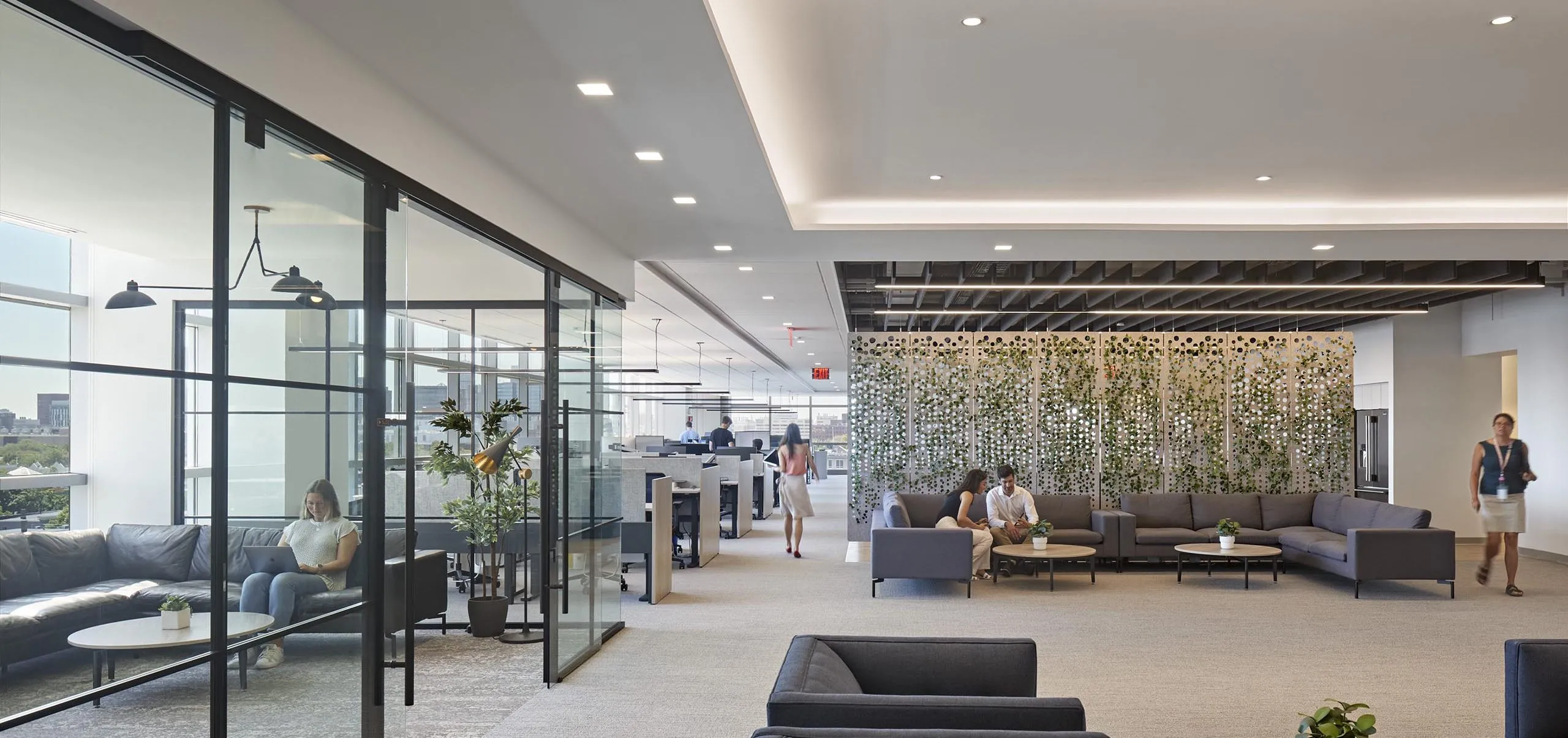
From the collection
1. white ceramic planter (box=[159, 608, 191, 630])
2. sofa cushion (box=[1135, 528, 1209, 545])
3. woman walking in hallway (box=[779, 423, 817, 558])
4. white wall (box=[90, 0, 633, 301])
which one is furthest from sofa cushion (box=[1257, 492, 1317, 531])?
→ white ceramic planter (box=[159, 608, 191, 630])

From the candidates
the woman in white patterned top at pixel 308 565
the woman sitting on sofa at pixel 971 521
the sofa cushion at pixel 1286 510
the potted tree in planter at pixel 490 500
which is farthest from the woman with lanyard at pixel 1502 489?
the woman in white patterned top at pixel 308 565

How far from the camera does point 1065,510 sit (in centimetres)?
1084

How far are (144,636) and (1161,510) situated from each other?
33.1 ft

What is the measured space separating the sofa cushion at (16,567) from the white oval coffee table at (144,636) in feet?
0.74

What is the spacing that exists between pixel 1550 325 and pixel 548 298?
11064mm

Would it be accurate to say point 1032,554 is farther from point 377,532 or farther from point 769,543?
point 377,532

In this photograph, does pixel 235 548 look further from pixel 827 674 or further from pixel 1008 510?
pixel 1008 510

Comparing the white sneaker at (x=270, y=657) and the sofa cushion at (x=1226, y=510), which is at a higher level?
the white sneaker at (x=270, y=657)

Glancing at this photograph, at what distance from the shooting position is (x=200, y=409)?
287 centimetres

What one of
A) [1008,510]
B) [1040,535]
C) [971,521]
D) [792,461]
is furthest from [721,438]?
[1040,535]

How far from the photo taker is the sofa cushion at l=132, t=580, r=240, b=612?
262cm

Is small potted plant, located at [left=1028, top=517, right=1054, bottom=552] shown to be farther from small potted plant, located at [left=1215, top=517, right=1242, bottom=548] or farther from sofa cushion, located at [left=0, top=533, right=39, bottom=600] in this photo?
sofa cushion, located at [left=0, top=533, right=39, bottom=600]

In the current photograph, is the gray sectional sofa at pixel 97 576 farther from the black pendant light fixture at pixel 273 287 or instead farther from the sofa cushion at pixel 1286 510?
the sofa cushion at pixel 1286 510

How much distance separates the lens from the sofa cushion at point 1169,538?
404 inches
